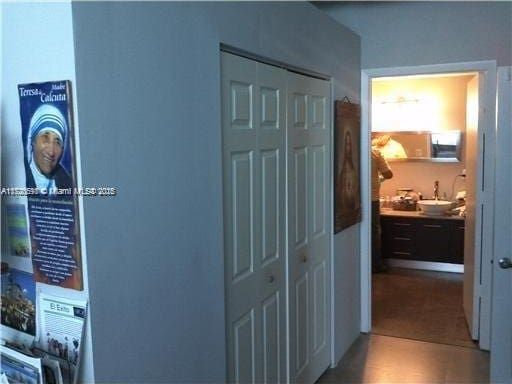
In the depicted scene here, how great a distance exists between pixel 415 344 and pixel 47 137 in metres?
3.32

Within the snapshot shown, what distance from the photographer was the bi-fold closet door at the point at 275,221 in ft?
7.07

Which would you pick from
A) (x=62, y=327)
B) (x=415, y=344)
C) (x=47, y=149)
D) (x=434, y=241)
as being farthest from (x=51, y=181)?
(x=434, y=241)

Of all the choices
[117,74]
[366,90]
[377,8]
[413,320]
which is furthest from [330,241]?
[117,74]

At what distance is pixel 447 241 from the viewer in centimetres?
549

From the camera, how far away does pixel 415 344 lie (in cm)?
381

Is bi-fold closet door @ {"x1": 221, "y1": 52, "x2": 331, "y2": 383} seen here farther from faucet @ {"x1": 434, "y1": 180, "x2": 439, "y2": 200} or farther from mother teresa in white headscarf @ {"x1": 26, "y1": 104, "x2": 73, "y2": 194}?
faucet @ {"x1": 434, "y1": 180, "x2": 439, "y2": 200}

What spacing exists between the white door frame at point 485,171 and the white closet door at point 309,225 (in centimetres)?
74

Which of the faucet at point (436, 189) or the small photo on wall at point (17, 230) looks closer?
the small photo on wall at point (17, 230)

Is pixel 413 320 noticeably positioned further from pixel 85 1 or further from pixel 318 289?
pixel 85 1

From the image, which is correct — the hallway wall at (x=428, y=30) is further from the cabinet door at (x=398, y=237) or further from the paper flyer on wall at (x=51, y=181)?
the paper flyer on wall at (x=51, y=181)

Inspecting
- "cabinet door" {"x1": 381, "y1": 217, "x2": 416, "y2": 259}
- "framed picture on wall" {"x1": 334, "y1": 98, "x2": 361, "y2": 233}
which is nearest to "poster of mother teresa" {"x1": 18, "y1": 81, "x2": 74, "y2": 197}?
"framed picture on wall" {"x1": 334, "y1": 98, "x2": 361, "y2": 233}

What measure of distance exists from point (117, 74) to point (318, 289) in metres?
2.10

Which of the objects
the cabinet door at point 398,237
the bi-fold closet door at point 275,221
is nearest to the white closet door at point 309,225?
the bi-fold closet door at point 275,221

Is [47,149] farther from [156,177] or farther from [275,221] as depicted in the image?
[275,221]
